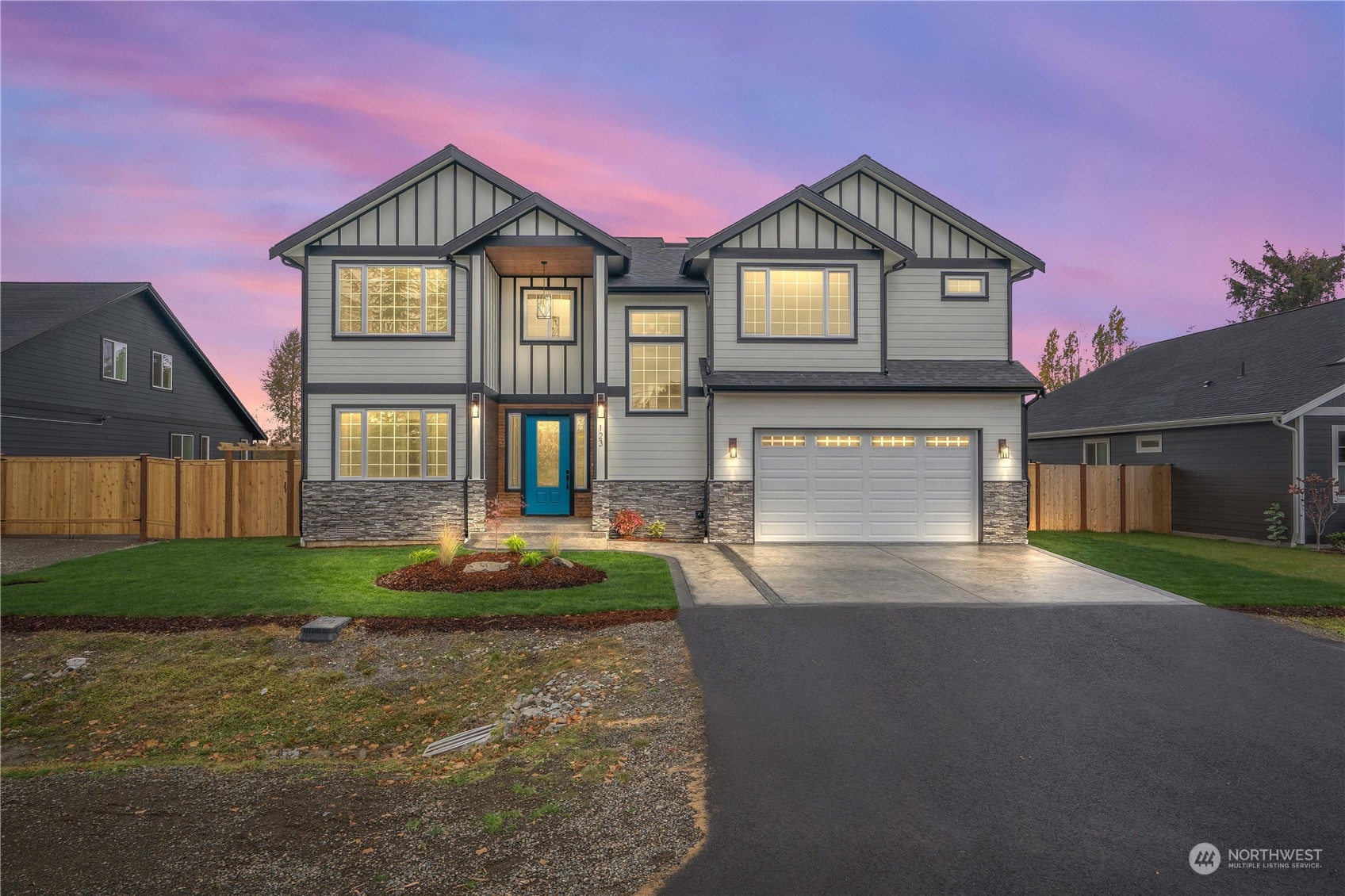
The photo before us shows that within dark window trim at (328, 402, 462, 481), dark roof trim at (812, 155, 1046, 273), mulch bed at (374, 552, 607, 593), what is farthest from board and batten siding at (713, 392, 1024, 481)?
dark window trim at (328, 402, 462, 481)

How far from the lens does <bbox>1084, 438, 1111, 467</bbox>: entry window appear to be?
787 inches

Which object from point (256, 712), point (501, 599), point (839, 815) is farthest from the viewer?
point (501, 599)

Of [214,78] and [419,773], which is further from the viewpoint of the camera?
[214,78]

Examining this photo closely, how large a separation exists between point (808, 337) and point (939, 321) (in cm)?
334

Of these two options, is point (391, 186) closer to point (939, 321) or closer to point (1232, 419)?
point (939, 321)

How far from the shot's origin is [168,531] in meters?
14.9

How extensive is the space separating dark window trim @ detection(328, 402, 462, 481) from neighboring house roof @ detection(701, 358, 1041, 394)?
555cm

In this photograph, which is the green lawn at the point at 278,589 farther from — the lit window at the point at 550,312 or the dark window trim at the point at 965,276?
the dark window trim at the point at 965,276

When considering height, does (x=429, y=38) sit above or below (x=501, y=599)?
above

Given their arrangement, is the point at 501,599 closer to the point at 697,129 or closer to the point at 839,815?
the point at 839,815

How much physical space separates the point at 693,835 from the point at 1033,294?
150ft

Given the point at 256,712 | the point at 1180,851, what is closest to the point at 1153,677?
the point at 1180,851

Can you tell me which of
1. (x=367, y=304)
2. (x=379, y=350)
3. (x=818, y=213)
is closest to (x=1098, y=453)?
(x=818, y=213)

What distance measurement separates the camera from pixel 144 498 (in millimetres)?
14805
